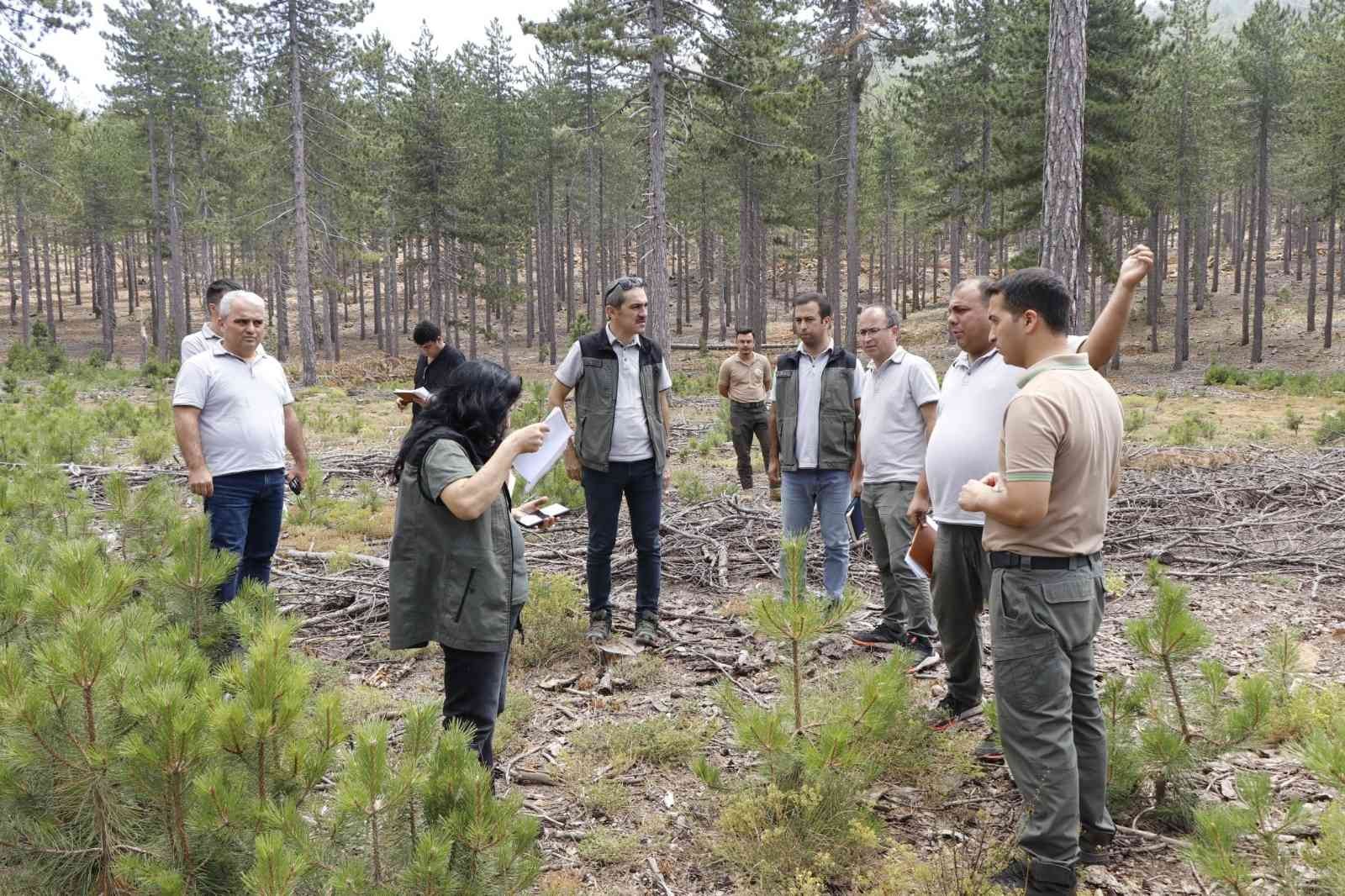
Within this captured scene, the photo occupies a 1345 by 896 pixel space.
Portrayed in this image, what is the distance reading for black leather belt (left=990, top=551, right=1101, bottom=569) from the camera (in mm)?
2553

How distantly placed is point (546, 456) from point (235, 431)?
6.59 ft

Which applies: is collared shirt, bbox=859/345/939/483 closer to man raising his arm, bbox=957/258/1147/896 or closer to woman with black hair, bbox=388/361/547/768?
man raising his arm, bbox=957/258/1147/896

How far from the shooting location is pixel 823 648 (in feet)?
16.4

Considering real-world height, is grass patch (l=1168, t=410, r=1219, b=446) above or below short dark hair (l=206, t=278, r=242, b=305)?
below

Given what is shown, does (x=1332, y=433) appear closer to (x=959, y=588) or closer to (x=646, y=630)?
(x=959, y=588)

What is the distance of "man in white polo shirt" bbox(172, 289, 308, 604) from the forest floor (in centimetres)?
84

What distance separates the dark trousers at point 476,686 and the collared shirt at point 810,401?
2605 mm

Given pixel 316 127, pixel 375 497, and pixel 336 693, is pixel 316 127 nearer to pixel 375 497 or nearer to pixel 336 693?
pixel 375 497

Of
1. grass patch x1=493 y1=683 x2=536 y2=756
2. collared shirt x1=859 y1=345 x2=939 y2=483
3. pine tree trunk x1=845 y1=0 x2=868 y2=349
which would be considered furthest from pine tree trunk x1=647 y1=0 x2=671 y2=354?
grass patch x1=493 y1=683 x2=536 y2=756

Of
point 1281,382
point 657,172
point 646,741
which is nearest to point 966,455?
point 646,741

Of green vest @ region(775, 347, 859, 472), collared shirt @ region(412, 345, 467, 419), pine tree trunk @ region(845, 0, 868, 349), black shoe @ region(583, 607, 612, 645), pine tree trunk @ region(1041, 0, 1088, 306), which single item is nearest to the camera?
black shoe @ region(583, 607, 612, 645)

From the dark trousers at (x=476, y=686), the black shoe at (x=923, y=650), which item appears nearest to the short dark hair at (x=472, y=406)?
the dark trousers at (x=476, y=686)

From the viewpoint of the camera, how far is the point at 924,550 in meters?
3.63

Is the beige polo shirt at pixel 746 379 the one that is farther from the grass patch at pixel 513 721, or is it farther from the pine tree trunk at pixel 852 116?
the pine tree trunk at pixel 852 116
